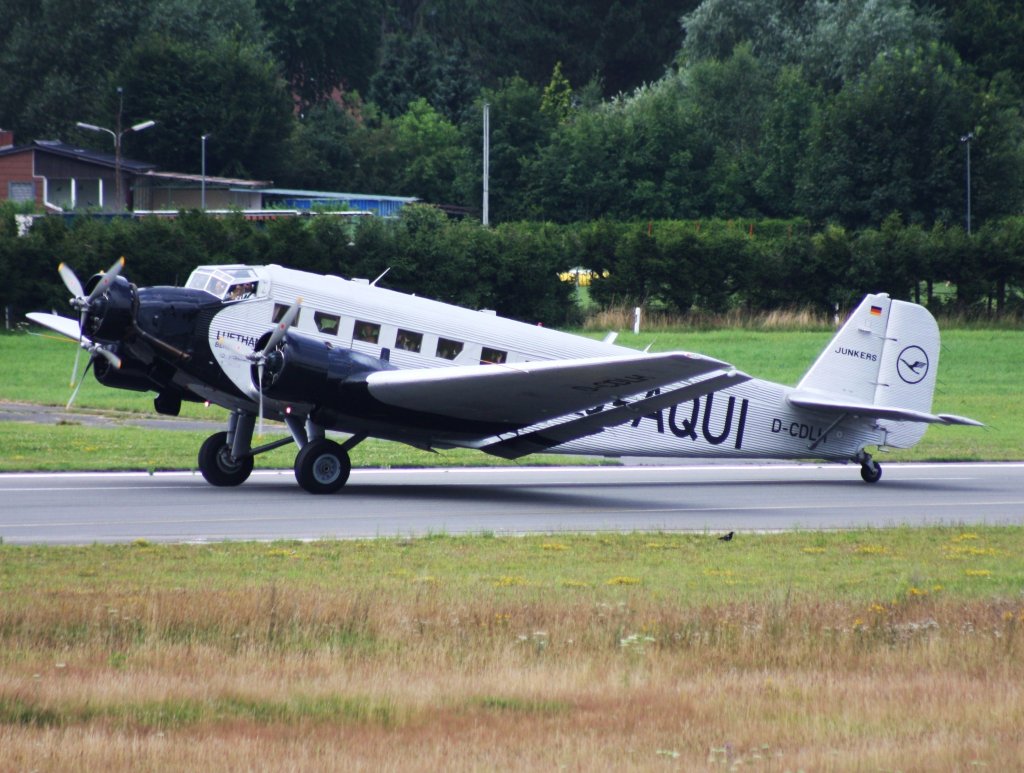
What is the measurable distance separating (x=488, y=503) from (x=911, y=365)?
767 cm

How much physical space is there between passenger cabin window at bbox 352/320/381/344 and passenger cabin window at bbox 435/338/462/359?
871mm

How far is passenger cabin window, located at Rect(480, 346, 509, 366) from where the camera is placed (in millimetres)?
20172

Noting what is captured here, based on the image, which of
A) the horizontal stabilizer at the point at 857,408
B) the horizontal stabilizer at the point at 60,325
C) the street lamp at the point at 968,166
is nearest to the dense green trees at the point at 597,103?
the street lamp at the point at 968,166

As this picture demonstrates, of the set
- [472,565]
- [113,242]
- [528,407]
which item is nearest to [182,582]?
[472,565]

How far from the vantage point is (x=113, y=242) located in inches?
1730

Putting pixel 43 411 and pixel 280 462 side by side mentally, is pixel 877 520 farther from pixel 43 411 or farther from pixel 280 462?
pixel 43 411

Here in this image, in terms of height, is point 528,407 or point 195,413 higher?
point 528,407

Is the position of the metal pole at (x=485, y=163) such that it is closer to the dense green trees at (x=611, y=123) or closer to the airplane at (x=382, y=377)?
the dense green trees at (x=611, y=123)

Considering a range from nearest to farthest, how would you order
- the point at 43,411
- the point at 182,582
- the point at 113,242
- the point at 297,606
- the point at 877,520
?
1. the point at 297,606
2. the point at 182,582
3. the point at 877,520
4. the point at 43,411
5. the point at 113,242

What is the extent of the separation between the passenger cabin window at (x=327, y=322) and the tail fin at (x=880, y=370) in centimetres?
750

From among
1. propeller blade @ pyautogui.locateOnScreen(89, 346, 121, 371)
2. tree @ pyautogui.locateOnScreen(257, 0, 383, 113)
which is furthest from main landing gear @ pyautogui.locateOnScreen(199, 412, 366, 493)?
tree @ pyautogui.locateOnScreen(257, 0, 383, 113)

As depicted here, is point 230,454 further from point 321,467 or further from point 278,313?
point 278,313

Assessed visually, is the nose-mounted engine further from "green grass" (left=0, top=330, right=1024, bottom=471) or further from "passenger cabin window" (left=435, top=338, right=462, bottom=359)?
"green grass" (left=0, top=330, right=1024, bottom=471)

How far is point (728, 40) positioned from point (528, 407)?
73.7 meters
